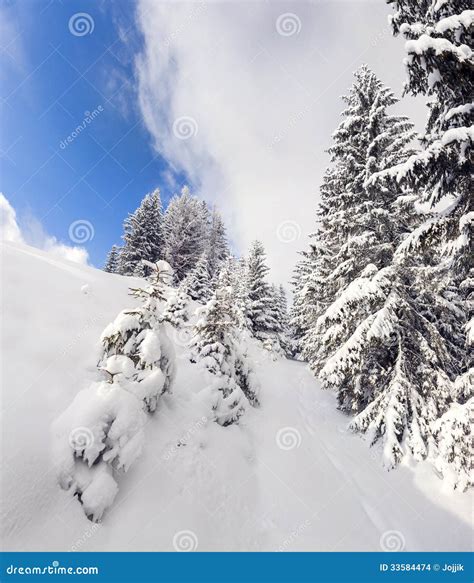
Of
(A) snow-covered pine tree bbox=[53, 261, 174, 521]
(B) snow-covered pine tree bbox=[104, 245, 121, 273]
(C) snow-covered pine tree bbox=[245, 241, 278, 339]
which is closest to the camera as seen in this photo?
(A) snow-covered pine tree bbox=[53, 261, 174, 521]

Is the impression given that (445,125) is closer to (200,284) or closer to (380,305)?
(380,305)

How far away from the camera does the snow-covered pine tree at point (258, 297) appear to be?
2667 cm

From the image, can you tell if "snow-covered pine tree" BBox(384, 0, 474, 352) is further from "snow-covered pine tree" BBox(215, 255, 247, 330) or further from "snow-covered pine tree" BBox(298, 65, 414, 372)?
"snow-covered pine tree" BBox(215, 255, 247, 330)

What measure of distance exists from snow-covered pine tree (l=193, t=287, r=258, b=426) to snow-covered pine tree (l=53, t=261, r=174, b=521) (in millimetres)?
2728

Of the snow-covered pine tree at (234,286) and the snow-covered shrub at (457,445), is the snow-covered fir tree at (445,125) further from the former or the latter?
the snow-covered pine tree at (234,286)

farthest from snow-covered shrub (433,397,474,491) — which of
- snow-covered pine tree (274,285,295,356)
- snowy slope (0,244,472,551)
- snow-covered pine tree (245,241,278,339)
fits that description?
snow-covered pine tree (274,285,295,356)

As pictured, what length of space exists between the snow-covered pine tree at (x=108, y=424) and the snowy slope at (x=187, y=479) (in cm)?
20

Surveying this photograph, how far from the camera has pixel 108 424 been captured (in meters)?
4.49

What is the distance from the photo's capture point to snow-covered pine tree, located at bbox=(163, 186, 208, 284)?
1308 inches

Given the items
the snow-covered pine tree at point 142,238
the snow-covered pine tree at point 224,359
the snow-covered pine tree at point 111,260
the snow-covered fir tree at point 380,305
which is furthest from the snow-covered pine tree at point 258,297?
the snow-covered pine tree at point 111,260

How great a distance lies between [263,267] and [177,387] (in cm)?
2140
